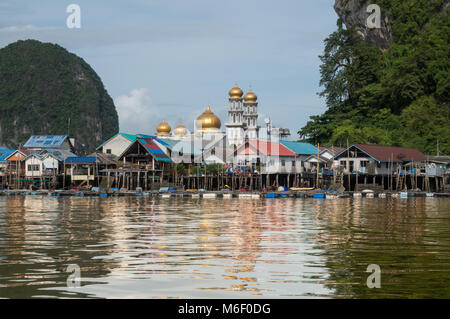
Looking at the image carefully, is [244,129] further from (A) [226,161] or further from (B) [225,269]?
(B) [225,269]

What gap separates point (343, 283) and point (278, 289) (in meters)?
1.56

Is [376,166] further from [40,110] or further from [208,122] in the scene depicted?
[40,110]

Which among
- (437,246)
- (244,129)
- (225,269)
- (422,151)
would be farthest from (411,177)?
(225,269)

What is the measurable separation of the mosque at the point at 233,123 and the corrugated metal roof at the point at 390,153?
1345 inches

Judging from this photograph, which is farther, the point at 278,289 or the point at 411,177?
the point at 411,177

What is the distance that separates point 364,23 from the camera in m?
98.5

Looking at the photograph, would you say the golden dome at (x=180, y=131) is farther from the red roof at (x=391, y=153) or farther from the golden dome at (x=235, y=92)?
the red roof at (x=391, y=153)

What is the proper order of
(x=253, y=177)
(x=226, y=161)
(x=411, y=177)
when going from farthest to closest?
(x=226, y=161)
(x=253, y=177)
(x=411, y=177)

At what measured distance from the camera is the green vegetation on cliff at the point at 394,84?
8319cm

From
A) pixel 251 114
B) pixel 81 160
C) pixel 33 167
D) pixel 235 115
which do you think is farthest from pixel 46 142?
pixel 251 114

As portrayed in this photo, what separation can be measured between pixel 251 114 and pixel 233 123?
→ 457 centimetres

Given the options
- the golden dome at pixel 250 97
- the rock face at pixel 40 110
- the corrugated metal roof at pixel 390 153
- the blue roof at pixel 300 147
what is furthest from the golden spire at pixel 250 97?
the rock face at pixel 40 110

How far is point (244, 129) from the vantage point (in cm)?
11406
